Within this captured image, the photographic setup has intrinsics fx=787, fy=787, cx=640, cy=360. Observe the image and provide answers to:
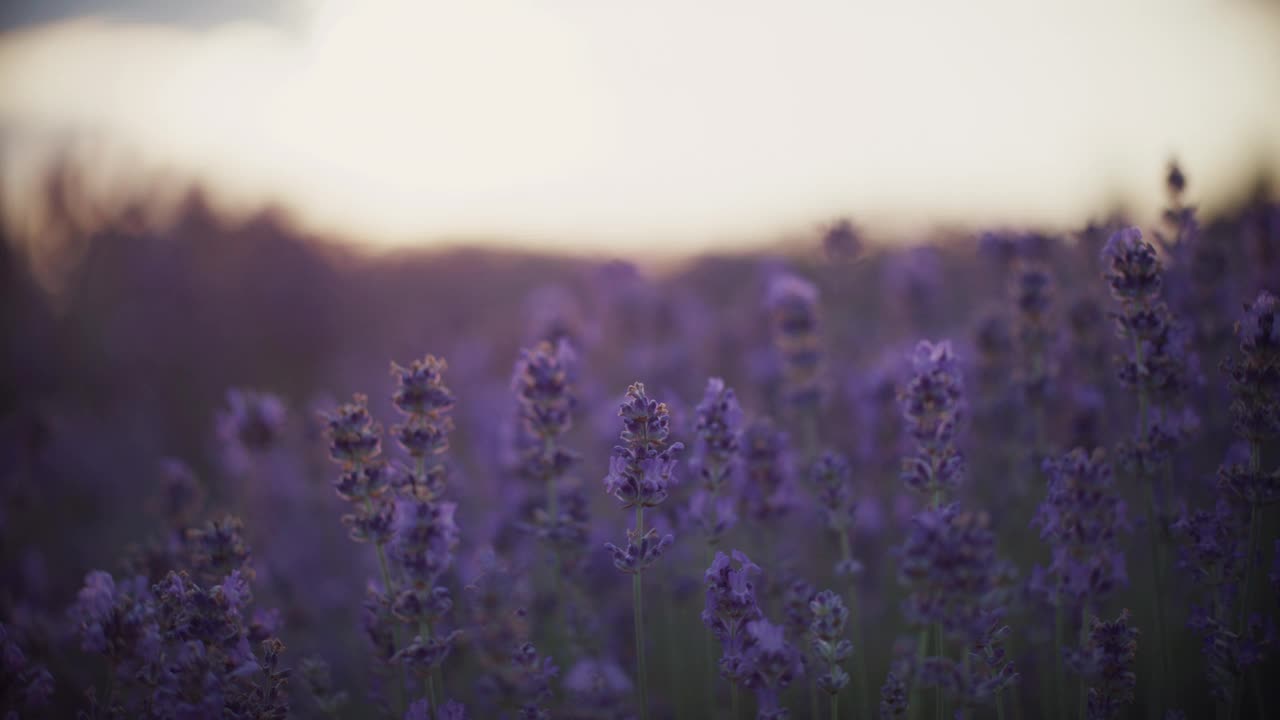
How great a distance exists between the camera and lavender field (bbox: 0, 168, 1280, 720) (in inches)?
100

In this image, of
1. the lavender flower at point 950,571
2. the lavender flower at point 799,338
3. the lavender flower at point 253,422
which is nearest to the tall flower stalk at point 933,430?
the lavender flower at point 950,571

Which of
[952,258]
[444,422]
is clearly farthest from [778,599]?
[952,258]

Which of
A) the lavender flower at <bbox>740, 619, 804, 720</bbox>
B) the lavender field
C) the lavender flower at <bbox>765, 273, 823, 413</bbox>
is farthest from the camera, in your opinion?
the lavender flower at <bbox>765, 273, 823, 413</bbox>

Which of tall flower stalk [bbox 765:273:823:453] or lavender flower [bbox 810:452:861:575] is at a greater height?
tall flower stalk [bbox 765:273:823:453]

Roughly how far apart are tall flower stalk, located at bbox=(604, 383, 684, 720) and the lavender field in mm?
11

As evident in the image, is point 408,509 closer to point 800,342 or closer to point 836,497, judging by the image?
point 836,497

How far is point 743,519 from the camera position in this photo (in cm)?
370

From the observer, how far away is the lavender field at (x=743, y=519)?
254cm

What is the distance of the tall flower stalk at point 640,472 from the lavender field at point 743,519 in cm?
1

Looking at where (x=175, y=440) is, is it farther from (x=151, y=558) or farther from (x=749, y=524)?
(x=749, y=524)

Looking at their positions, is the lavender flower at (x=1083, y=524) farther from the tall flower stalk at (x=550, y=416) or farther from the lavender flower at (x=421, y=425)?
the lavender flower at (x=421, y=425)

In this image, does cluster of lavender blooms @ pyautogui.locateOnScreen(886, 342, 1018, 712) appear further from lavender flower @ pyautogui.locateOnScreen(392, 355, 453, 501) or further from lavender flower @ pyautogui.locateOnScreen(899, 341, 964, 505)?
lavender flower @ pyautogui.locateOnScreen(392, 355, 453, 501)

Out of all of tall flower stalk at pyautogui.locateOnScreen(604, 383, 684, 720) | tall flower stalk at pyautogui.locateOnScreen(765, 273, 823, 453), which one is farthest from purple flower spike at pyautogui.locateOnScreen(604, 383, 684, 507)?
tall flower stalk at pyautogui.locateOnScreen(765, 273, 823, 453)

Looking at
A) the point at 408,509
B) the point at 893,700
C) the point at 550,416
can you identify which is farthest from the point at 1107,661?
the point at 408,509
